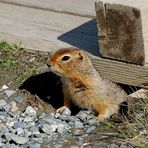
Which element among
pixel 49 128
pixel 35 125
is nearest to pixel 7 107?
pixel 35 125

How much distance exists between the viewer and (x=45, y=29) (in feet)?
22.4

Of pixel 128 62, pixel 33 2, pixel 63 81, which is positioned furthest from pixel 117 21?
pixel 33 2

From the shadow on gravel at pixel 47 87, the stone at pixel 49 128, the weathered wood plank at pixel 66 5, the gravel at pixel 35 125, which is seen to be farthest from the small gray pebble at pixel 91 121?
the weathered wood plank at pixel 66 5

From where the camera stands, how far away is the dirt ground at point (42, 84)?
16.9 feet

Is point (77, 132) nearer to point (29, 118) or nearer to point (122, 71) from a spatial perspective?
point (29, 118)

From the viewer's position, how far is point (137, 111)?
17.4 ft

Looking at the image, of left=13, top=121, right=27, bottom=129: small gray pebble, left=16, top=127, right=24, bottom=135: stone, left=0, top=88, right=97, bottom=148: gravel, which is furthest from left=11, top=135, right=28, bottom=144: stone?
left=13, top=121, right=27, bottom=129: small gray pebble

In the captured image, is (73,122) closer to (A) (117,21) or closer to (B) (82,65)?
(B) (82,65)

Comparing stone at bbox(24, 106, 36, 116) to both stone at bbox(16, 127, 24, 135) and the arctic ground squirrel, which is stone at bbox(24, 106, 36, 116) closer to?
the arctic ground squirrel

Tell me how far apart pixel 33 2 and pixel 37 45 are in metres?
1.02

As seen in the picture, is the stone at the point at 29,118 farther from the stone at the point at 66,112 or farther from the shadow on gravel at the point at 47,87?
the shadow on gravel at the point at 47,87

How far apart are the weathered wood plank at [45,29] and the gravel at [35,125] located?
0.74 metres

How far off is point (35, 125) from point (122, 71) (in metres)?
0.92

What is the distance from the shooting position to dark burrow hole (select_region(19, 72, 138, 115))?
6.20 meters
